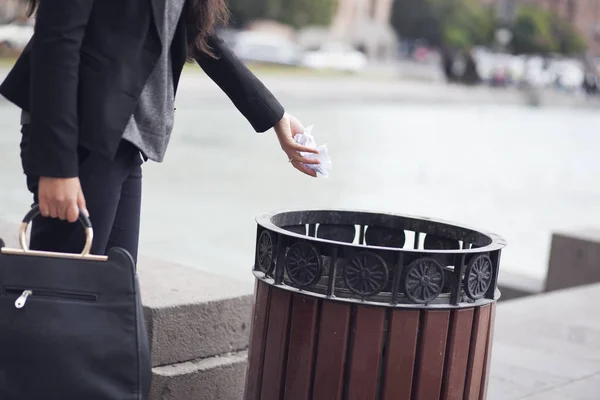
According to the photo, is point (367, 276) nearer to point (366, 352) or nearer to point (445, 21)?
point (366, 352)

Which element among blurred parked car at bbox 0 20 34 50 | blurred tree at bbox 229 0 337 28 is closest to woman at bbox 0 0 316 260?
blurred parked car at bbox 0 20 34 50

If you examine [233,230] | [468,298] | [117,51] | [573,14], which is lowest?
[233,230]

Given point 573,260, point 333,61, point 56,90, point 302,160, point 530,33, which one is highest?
point 530,33

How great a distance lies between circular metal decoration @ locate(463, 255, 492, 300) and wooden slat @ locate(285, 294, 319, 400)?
377mm

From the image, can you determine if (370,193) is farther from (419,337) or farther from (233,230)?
(419,337)

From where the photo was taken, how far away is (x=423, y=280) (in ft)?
7.85

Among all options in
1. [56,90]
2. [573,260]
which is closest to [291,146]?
[56,90]

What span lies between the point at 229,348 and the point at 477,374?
46.9 inches

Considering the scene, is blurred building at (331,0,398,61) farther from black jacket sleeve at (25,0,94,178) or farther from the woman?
black jacket sleeve at (25,0,94,178)

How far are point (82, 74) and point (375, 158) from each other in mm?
14222

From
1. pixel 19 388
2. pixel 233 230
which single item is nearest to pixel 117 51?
pixel 19 388

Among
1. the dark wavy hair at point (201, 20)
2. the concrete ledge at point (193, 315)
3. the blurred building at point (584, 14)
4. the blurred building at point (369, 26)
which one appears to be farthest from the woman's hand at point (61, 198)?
the blurred building at point (584, 14)

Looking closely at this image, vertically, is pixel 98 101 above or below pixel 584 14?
below

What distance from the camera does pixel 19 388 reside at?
6.70ft
